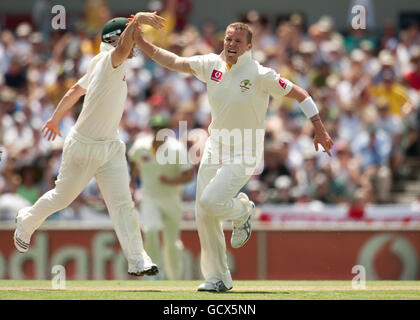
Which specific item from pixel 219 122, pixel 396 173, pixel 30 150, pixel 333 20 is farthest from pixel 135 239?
pixel 333 20

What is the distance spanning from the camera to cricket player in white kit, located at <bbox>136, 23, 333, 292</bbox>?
973 cm

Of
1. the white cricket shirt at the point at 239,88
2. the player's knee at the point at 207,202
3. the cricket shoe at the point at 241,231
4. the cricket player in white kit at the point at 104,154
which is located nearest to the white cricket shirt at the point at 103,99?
the cricket player in white kit at the point at 104,154

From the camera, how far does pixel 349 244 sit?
15.6m

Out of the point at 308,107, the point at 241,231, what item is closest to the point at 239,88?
the point at 308,107

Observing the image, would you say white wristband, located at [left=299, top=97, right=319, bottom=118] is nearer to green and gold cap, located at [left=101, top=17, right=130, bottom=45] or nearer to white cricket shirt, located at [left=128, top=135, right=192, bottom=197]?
green and gold cap, located at [left=101, top=17, right=130, bottom=45]

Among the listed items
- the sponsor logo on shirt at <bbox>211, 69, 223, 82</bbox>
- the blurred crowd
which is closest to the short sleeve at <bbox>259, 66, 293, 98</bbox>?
the sponsor logo on shirt at <bbox>211, 69, 223, 82</bbox>

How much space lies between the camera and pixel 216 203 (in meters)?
9.70

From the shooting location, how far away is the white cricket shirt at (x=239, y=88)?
383 inches

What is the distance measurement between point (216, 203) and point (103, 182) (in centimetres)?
121

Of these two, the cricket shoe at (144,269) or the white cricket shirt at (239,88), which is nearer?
the white cricket shirt at (239,88)

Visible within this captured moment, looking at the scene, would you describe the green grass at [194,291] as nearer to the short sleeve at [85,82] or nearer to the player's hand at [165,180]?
the short sleeve at [85,82]

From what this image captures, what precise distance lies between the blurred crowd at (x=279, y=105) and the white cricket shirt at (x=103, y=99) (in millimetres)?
6136

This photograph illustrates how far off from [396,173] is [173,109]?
3.98 meters

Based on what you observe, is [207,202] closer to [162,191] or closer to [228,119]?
[228,119]
